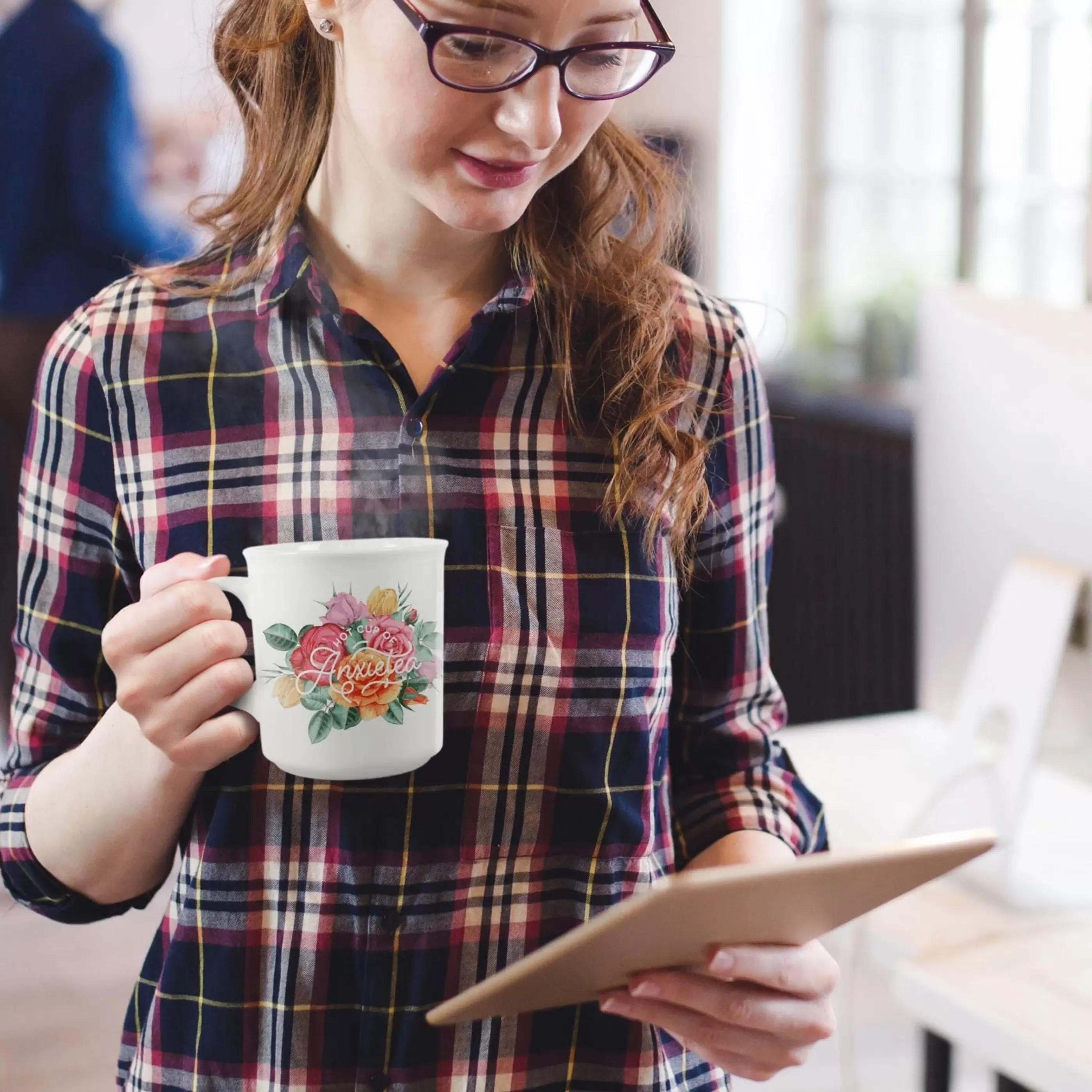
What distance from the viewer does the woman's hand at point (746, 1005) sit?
0.68 m

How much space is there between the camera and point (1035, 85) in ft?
12.1

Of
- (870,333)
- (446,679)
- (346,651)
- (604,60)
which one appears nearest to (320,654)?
(346,651)

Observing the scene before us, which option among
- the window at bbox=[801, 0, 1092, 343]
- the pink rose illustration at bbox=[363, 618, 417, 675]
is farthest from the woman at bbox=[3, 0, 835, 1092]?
the window at bbox=[801, 0, 1092, 343]

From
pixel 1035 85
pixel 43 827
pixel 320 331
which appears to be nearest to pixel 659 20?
pixel 320 331

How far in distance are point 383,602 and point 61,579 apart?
0.26 meters

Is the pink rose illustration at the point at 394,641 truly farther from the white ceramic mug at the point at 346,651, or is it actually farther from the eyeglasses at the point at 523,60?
the eyeglasses at the point at 523,60

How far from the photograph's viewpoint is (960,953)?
1142 millimetres

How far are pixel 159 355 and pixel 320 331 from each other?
0.10 metres

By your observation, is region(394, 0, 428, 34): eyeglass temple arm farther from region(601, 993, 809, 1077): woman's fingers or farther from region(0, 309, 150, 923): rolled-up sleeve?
region(601, 993, 809, 1077): woman's fingers

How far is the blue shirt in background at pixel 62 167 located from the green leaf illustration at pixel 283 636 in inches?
111

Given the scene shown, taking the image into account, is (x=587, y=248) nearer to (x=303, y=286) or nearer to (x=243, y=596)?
→ (x=303, y=286)

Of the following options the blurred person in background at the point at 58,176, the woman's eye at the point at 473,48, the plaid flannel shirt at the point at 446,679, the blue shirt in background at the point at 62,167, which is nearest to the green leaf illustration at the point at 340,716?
the plaid flannel shirt at the point at 446,679

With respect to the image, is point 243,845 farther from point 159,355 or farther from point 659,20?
point 659,20

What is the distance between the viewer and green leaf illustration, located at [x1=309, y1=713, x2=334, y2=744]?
2.12ft
